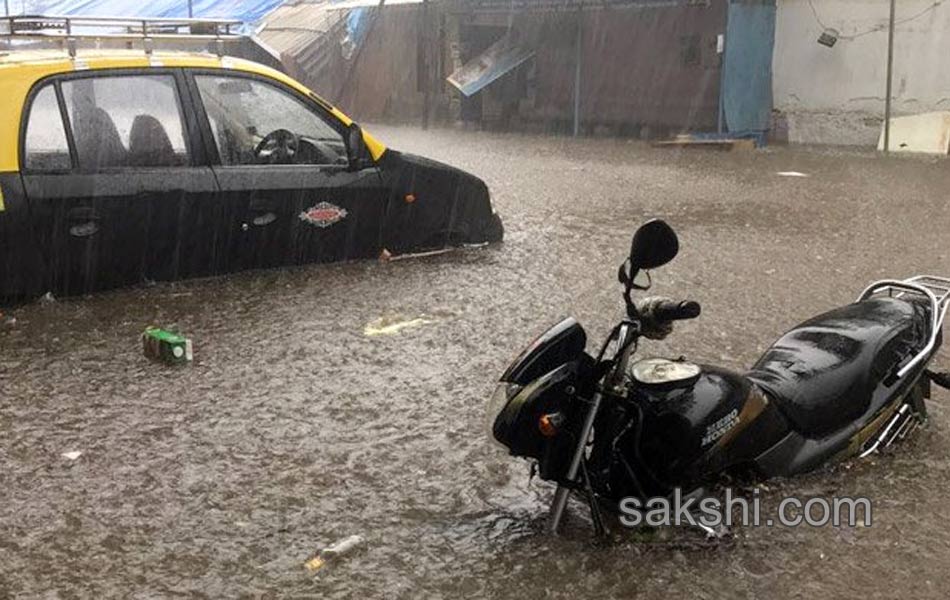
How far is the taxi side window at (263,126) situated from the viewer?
7.20m

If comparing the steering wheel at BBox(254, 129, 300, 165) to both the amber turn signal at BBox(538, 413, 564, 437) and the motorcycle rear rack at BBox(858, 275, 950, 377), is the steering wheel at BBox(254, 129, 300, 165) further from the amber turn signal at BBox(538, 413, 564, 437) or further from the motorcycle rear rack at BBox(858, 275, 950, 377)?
the amber turn signal at BBox(538, 413, 564, 437)

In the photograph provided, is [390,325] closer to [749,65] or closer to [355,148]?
[355,148]

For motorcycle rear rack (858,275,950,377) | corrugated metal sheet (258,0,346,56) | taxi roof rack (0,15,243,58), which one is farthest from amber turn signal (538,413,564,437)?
Result: corrugated metal sheet (258,0,346,56)

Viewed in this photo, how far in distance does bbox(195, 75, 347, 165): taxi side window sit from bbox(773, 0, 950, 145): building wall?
1243 centimetres

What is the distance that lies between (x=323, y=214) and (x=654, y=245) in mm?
4678

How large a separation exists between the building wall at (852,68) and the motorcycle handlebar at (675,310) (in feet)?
49.7

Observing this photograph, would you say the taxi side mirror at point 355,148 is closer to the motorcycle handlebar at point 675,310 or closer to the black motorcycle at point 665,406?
the black motorcycle at point 665,406

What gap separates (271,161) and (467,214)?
1820 millimetres

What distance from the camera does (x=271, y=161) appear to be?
24.2ft

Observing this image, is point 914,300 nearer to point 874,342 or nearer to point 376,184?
point 874,342

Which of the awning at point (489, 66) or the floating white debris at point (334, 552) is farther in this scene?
the awning at point (489, 66)

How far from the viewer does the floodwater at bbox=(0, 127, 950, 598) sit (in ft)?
11.8

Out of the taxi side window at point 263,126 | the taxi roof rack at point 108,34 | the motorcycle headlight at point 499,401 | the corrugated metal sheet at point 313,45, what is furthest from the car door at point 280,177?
the corrugated metal sheet at point 313,45

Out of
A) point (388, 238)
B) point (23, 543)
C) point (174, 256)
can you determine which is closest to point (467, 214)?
point (388, 238)
